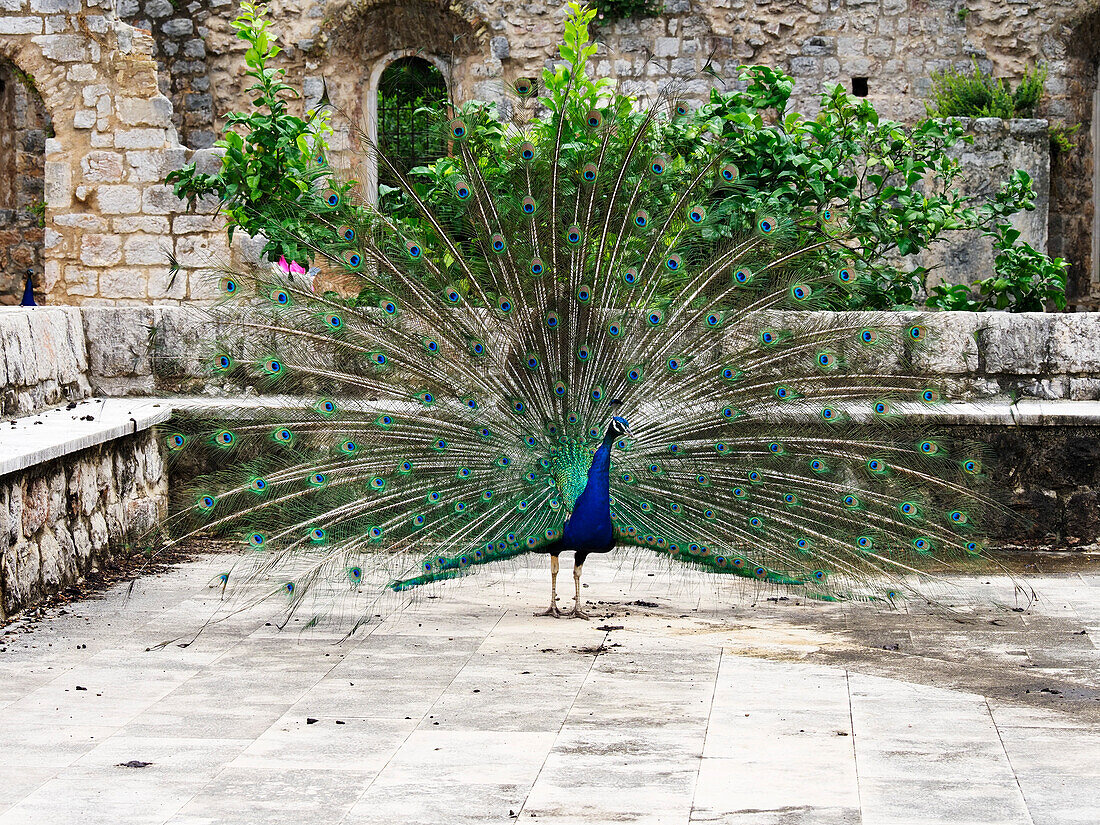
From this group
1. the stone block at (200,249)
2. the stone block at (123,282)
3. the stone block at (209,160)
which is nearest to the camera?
the stone block at (209,160)

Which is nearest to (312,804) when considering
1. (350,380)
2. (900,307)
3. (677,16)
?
(350,380)

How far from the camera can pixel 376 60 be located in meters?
14.3

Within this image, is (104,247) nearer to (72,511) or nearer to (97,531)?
(97,531)

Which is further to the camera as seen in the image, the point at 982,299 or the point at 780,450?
the point at 982,299

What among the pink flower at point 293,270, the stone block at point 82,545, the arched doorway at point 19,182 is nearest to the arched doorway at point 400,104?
the pink flower at point 293,270

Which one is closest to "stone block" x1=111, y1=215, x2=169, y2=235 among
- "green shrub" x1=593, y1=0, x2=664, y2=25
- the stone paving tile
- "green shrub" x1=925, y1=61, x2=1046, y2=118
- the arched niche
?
the arched niche

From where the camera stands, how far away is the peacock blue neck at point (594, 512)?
5.62 m

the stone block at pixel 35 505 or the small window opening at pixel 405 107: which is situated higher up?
the small window opening at pixel 405 107

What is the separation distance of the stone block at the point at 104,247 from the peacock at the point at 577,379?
5295mm

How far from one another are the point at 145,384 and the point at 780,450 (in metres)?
4.06

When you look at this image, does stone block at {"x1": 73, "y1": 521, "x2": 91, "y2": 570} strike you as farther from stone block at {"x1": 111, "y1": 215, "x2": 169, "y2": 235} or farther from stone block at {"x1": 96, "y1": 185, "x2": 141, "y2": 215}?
stone block at {"x1": 96, "y1": 185, "x2": 141, "y2": 215}

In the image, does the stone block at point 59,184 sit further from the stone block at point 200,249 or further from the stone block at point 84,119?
the stone block at point 200,249

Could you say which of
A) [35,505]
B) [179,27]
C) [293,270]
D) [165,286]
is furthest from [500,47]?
[35,505]

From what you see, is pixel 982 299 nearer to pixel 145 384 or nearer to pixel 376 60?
pixel 145 384
